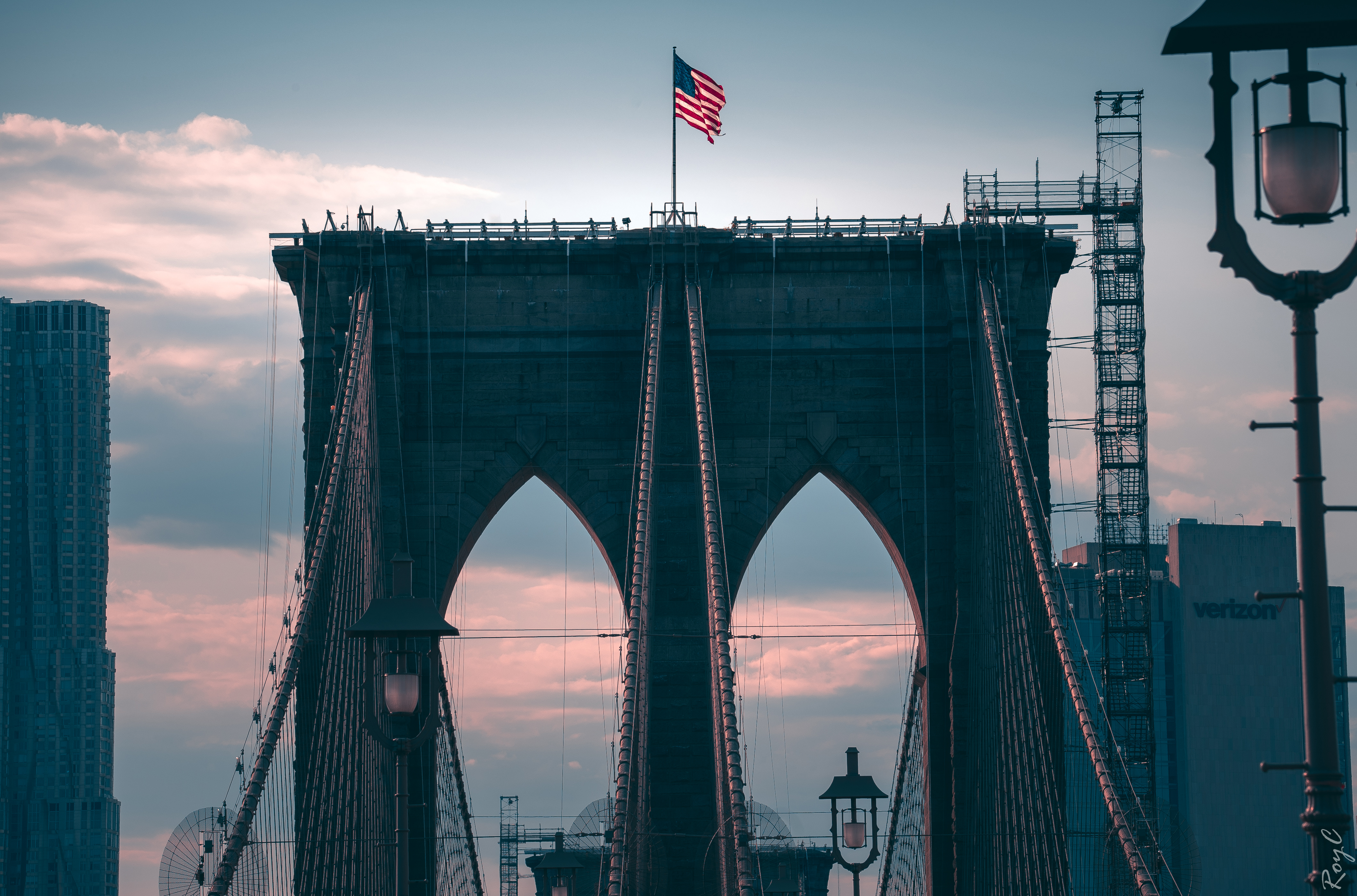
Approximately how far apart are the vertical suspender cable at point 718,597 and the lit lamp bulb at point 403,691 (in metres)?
5.68

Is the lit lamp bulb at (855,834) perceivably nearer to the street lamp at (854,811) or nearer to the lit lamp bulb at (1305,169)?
the street lamp at (854,811)

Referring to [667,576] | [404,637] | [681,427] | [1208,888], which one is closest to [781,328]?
[681,427]

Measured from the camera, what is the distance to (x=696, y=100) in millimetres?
37719

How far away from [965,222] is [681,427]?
7.03m

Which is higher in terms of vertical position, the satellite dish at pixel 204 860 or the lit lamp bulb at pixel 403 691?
the lit lamp bulb at pixel 403 691

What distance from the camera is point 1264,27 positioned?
28.5ft

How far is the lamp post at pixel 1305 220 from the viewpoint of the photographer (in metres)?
8.34

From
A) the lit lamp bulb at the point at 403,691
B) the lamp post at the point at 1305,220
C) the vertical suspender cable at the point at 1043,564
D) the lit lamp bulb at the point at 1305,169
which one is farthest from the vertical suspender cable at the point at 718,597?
the lit lamp bulb at the point at 1305,169

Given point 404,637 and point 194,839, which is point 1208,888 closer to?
point 194,839

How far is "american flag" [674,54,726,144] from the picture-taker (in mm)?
37594

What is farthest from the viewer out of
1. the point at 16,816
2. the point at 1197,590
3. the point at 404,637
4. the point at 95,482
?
the point at 95,482

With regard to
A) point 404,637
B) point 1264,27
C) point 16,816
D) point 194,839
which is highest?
point 1264,27

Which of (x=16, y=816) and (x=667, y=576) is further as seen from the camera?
(x=16, y=816)

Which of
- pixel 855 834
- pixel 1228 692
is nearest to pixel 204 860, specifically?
pixel 855 834
